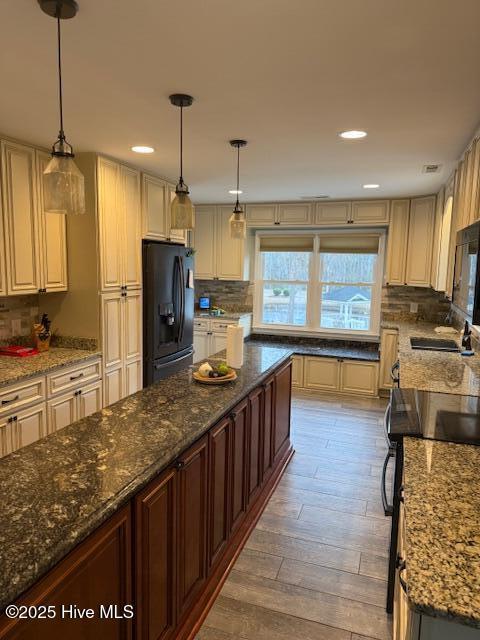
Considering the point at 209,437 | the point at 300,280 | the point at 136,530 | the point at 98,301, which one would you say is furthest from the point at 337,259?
the point at 136,530

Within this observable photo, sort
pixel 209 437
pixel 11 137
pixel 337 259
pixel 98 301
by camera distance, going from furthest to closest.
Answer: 1. pixel 337 259
2. pixel 98 301
3. pixel 11 137
4. pixel 209 437

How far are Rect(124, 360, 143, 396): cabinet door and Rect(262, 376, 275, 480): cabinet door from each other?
57.3 inches

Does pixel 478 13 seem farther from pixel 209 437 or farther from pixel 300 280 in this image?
pixel 300 280

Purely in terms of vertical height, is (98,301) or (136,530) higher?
(98,301)

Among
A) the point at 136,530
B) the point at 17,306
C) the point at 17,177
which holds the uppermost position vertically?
the point at 17,177

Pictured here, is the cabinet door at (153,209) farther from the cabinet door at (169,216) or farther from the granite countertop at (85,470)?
the granite countertop at (85,470)

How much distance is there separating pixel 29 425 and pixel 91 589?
1921 millimetres

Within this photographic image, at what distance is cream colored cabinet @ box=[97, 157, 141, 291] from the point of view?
11.1ft

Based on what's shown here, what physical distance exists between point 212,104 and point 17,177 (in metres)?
1.63

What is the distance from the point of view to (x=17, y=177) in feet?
9.90

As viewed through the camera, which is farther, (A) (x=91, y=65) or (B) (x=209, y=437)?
(B) (x=209, y=437)

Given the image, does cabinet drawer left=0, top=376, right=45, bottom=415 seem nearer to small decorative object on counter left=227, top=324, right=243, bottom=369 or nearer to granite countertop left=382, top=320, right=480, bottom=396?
small decorative object on counter left=227, top=324, right=243, bottom=369

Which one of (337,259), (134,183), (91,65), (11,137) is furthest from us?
(337,259)

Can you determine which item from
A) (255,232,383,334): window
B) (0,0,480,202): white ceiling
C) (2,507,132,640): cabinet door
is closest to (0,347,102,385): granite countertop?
(0,0,480,202): white ceiling
